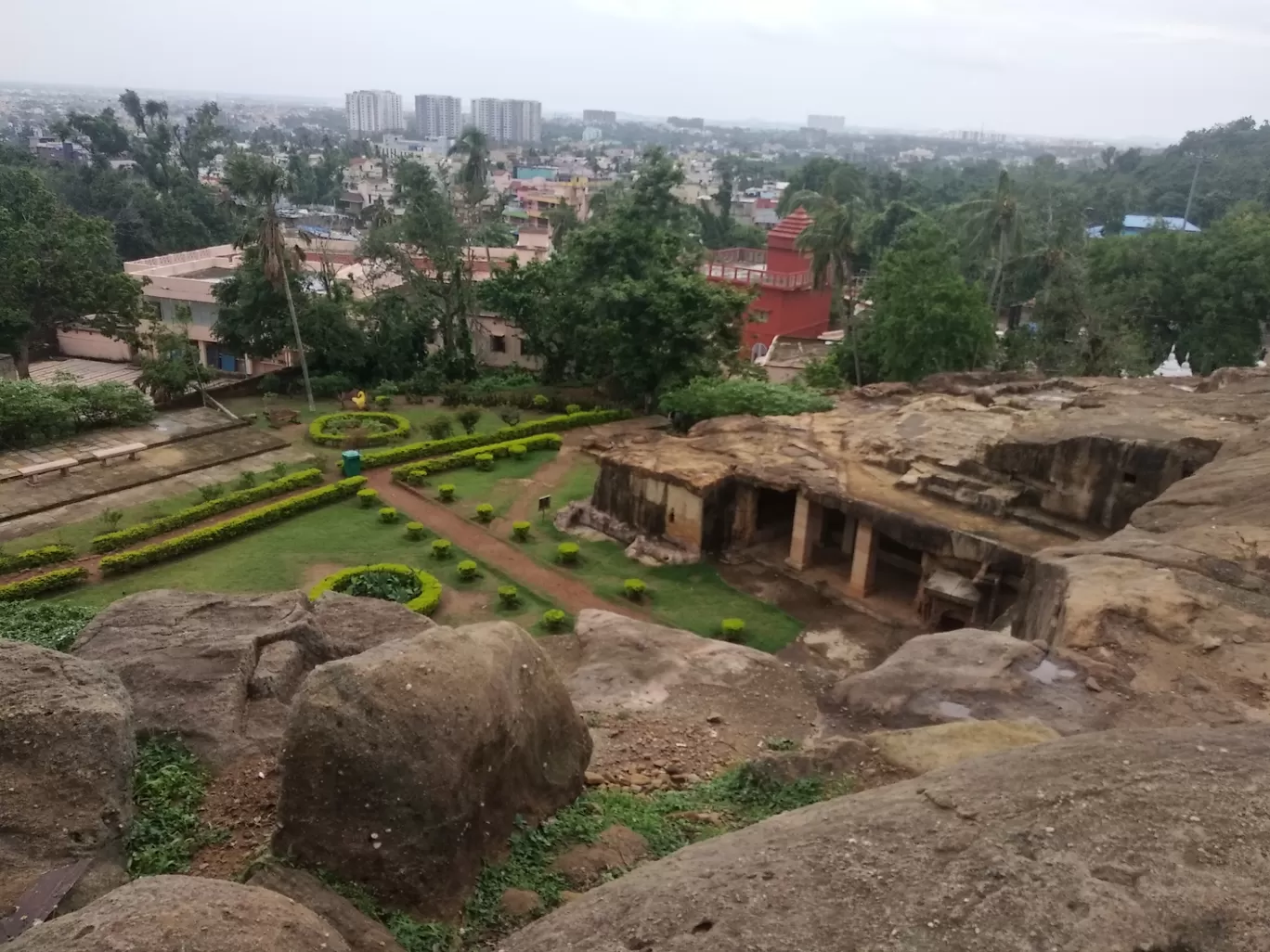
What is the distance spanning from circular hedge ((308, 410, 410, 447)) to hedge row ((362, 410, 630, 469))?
0.93m

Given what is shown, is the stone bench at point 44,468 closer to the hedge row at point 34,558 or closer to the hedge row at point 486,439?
the hedge row at point 34,558

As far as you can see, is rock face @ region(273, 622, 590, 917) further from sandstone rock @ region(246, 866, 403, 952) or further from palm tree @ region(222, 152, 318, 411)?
palm tree @ region(222, 152, 318, 411)

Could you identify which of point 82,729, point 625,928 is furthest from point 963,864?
point 82,729

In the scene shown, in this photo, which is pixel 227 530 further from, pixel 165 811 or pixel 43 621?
pixel 165 811

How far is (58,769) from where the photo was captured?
26.6 feet

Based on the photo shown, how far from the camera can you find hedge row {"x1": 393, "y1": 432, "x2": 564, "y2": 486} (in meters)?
26.5

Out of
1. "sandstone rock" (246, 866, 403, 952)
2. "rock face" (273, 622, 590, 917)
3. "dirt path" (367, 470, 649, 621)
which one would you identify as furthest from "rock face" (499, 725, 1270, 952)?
"dirt path" (367, 470, 649, 621)

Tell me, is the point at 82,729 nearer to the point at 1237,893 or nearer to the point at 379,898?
the point at 379,898

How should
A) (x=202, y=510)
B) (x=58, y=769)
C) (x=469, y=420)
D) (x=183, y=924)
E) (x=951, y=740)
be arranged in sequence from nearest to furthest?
(x=183, y=924)
(x=58, y=769)
(x=951, y=740)
(x=202, y=510)
(x=469, y=420)

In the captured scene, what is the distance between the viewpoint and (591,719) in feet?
41.8

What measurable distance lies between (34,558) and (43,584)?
1272mm

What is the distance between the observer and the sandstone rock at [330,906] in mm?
6641

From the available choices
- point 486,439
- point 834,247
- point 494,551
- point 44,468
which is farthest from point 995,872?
point 834,247

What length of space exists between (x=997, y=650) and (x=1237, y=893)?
746cm
